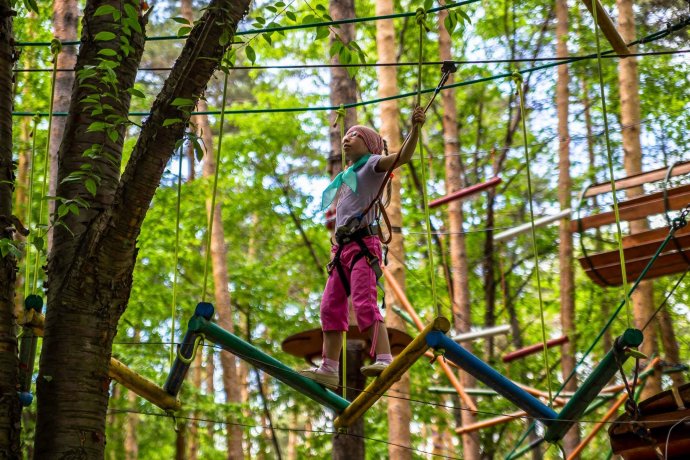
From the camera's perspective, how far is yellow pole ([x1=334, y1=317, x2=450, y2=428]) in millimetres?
3707

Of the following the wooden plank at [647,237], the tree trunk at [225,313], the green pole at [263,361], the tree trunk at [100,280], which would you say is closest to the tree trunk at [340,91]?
the wooden plank at [647,237]

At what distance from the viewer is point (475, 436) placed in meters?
11.0

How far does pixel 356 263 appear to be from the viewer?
4.43m

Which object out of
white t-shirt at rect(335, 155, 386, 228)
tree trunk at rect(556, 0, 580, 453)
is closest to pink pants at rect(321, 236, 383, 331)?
white t-shirt at rect(335, 155, 386, 228)

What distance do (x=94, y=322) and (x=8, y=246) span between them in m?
0.41

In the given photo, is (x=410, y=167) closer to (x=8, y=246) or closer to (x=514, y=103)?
(x=514, y=103)

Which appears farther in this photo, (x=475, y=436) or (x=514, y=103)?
(x=514, y=103)

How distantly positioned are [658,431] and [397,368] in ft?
5.27

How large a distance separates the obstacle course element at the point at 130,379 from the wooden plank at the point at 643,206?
412 centimetres

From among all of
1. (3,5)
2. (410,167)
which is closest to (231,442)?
(410,167)

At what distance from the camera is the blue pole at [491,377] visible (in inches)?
146

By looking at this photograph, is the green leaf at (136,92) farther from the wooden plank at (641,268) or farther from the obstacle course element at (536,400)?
the wooden plank at (641,268)

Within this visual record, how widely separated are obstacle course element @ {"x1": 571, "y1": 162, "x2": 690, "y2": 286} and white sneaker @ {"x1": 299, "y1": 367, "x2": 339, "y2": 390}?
124 inches

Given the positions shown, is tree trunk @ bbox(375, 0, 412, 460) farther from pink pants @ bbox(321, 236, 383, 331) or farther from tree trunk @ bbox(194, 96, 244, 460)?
pink pants @ bbox(321, 236, 383, 331)
